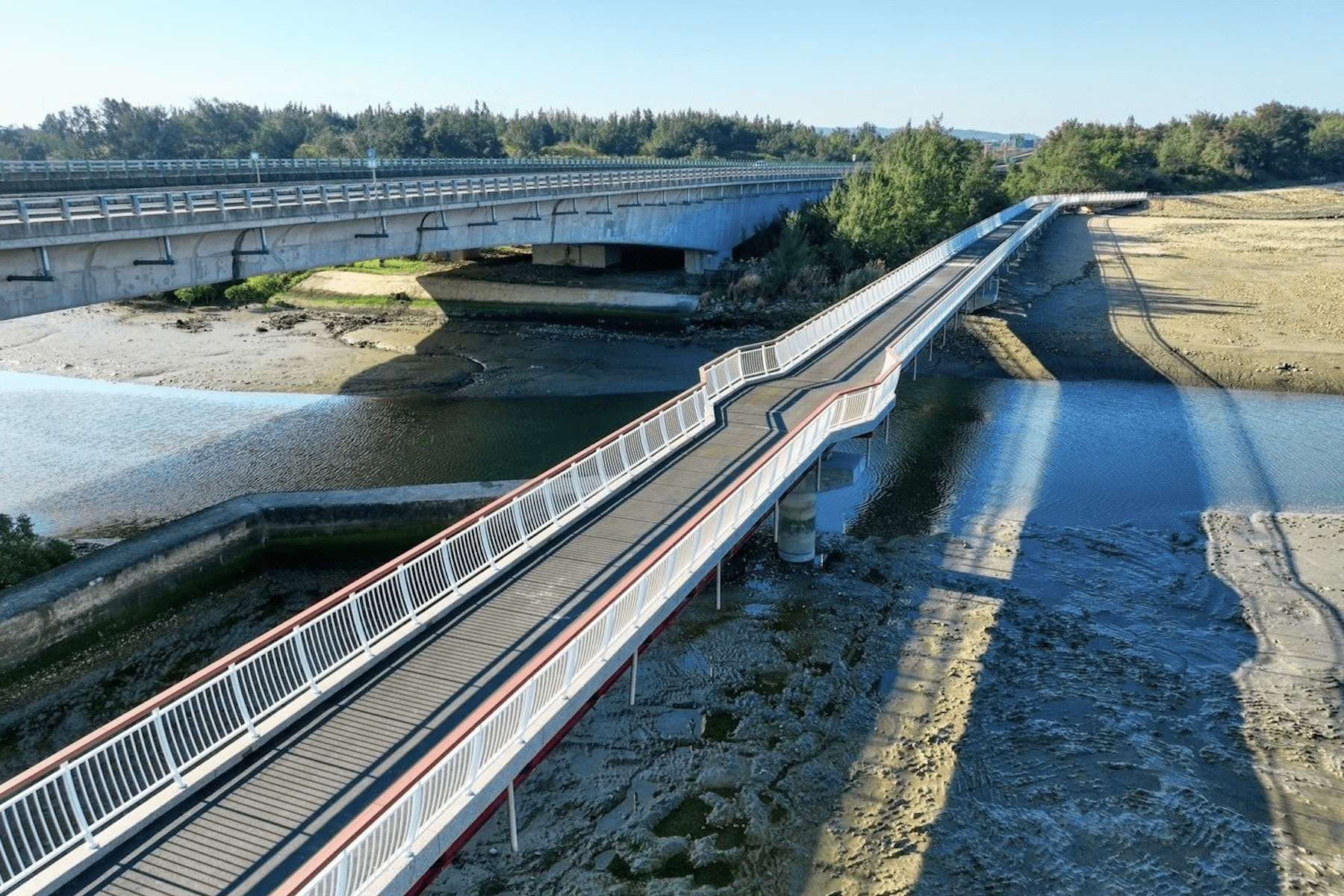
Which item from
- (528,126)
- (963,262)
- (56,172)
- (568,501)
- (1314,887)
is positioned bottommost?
(1314,887)

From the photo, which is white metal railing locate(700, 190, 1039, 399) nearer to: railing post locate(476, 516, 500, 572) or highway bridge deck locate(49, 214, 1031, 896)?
highway bridge deck locate(49, 214, 1031, 896)

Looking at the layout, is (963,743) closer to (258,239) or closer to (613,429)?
(613,429)

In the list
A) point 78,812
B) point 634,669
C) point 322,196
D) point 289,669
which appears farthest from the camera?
point 322,196

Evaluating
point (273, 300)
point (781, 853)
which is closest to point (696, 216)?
point (273, 300)

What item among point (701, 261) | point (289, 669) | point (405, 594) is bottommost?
point (289, 669)

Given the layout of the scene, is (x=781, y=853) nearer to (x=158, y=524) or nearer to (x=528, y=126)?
(x=158, y=524)

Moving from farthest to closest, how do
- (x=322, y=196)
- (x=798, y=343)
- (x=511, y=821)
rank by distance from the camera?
(x=322, y=196)
(x=798, y=343)
(x=511, y=821)

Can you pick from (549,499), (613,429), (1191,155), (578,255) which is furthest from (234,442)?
(1191,155)
